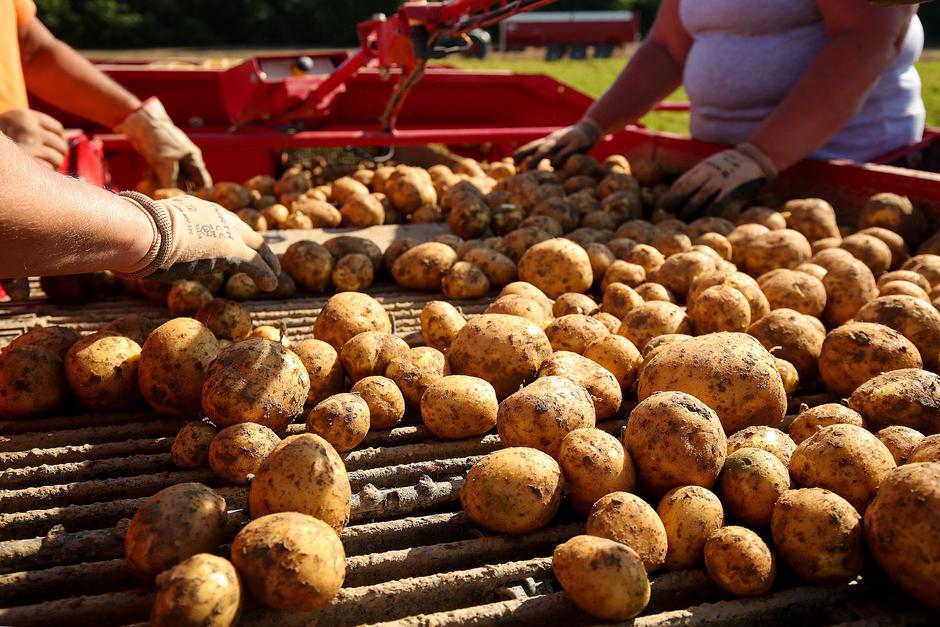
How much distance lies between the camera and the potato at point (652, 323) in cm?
227

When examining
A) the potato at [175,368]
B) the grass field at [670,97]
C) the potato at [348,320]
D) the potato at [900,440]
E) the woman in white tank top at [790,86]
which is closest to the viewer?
the potato at [900,440]

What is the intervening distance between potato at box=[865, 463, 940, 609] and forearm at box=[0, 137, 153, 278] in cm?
182

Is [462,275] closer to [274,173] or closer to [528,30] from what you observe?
[274,173]

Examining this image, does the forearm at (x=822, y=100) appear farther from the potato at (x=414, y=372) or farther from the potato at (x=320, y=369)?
the potato at (x=320, y=369)

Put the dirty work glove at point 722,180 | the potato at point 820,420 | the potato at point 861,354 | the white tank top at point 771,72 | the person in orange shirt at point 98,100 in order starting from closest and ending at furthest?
1. the potato at point 820,420
2. the potato at point 861,354
3. the dirty work glove at point 722,180
4. the white tank top at point 771,72
5. the person in orange shirt at point 98,100

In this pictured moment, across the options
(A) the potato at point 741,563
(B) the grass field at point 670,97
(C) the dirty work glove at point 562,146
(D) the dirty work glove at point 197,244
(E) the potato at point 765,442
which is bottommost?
(B) the grass field at point 670,97

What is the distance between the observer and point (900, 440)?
1.66 meters

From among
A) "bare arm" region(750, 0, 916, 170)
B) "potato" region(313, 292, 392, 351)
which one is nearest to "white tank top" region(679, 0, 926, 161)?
"bare arm" region(750, 0, 916, 170)

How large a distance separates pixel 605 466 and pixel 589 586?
33cm

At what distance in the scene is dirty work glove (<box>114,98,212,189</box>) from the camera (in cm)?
417

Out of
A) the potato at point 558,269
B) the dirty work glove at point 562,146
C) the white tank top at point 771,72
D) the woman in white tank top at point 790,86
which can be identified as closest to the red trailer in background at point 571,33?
the dirty work glove at point 562,146

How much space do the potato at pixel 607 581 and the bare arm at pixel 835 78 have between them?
283 centimetres

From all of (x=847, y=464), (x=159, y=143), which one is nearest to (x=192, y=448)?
(x=847, y=464)

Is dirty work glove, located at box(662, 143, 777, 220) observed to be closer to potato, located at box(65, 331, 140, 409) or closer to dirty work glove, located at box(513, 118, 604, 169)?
dirty work glove, located at box(513, 118, 604, 169)
